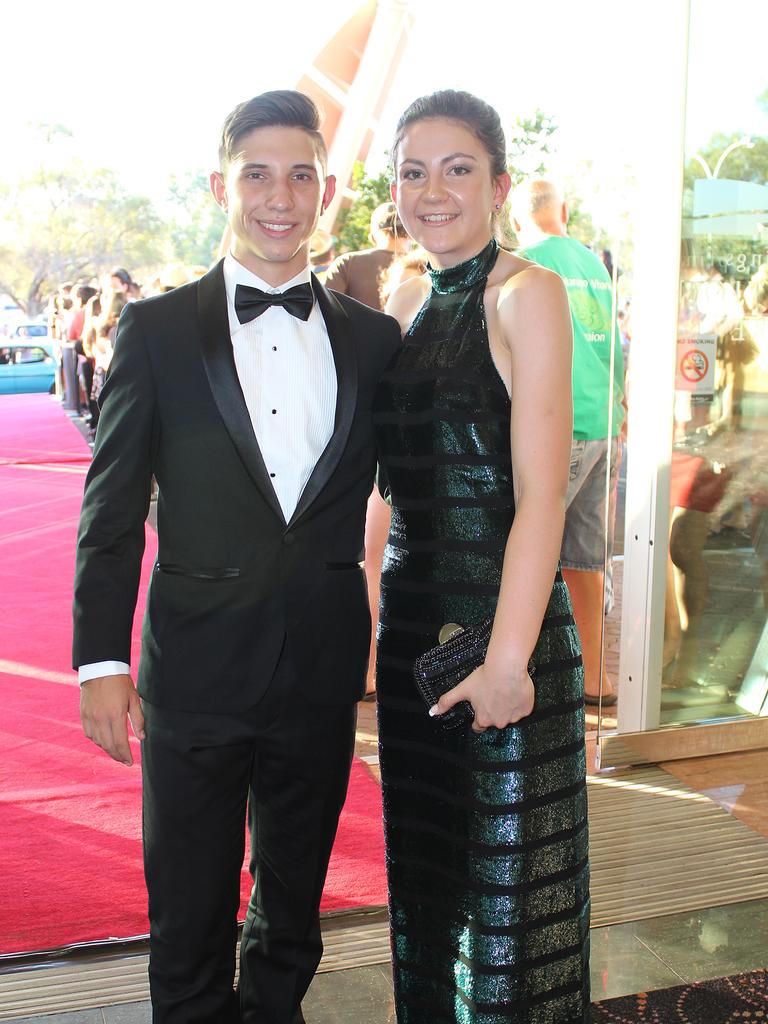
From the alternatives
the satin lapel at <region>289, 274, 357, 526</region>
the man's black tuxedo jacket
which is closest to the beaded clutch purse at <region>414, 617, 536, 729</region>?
the man's black tuxedo jacket

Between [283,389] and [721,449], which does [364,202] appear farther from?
[283,389]

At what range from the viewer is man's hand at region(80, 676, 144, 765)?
178 cm

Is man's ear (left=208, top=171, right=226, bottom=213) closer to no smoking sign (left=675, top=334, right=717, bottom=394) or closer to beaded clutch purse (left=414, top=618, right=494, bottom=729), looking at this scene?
beaded clutch purse (left=414, top=618, right=494, bottom=729)

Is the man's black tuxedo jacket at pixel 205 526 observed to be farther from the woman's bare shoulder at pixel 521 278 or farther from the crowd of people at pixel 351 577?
the woman's bare shoulder at pixel 521 278

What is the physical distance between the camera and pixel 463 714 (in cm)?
171

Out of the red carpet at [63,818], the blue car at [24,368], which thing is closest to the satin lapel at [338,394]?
the red carpet at [63,818]

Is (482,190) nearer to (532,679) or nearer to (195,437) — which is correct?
(195,437)

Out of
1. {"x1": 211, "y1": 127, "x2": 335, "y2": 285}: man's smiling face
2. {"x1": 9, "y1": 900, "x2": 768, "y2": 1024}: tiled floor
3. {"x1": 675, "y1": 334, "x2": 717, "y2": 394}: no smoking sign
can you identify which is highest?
{"x1": 211, "y1": 127, "x2": 335, "y2": 285}: man's smiling face

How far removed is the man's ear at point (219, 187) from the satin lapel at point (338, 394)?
0.22 m

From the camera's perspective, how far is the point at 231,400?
1.74 m

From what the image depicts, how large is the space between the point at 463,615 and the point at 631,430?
2.10 meters

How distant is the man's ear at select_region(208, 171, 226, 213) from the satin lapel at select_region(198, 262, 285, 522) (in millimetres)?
253

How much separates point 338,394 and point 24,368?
1856 centimetres

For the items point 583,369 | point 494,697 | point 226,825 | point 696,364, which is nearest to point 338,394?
point 494,697
